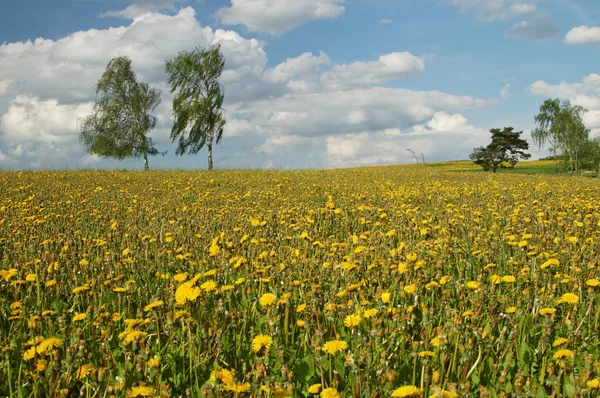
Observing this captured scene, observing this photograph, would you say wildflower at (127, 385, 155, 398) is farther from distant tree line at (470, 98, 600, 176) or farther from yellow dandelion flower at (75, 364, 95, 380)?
distant tree line at (470, 98, 600, 176)

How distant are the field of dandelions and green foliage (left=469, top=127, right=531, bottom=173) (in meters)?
56.6

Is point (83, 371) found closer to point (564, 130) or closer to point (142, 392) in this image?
point (142, 392)

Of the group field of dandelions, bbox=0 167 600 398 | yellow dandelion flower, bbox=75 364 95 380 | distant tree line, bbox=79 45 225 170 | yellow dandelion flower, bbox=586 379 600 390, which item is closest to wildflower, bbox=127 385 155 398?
field of dandelions, bbox=0 167 600 398

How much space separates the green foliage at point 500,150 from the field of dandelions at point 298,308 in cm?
5656

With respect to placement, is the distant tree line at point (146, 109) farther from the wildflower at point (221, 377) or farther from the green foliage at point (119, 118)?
the wildflower at point (221, 377)

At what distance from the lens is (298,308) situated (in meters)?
3.32

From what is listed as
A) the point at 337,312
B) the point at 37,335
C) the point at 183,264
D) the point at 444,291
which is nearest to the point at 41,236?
the point at 183,264

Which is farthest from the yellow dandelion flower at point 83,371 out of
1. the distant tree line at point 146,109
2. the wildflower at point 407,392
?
the distant tree line at point 146,109

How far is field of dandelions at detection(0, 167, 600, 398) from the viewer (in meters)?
2.52

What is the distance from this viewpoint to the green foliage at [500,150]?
61156 millimetres

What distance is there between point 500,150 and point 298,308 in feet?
211

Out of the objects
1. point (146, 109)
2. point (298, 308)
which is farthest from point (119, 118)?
point (298, 308)

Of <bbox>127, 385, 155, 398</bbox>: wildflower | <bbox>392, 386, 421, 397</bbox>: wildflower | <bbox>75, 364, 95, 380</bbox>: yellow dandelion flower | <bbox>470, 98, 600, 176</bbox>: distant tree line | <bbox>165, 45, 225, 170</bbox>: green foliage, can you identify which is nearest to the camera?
<bbox>392, 386, 421, 397</bbox>: wildflower

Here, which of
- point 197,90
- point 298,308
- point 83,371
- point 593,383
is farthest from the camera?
point 197,90
